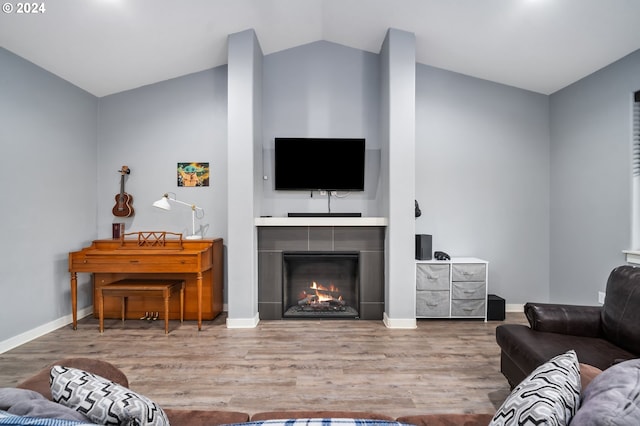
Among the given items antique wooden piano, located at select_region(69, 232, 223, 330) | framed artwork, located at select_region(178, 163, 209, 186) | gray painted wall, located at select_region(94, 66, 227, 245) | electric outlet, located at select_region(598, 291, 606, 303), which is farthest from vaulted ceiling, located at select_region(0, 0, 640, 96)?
electric outlet, located at select_region(598, 291, 606, 303)

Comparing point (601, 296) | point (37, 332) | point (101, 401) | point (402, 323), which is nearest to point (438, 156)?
point (402, 323)

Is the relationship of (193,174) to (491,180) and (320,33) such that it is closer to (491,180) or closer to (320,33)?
(320,33)

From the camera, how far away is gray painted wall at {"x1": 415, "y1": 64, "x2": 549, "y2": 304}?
13.5 ft

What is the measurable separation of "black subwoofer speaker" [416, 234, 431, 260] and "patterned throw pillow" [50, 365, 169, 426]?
10.6 feet

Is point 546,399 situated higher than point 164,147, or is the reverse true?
point 164,147

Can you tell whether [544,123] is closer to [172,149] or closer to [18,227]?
[172,149]

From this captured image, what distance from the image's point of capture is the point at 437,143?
4145 mm

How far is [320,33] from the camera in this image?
4.01 meters

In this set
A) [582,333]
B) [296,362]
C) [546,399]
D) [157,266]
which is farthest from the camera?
[157,266]

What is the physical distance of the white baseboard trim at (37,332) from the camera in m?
2.94

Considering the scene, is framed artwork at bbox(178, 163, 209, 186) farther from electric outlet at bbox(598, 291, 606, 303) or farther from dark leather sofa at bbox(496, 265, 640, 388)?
electric outlet at bbox(598, 291, 606, 303)

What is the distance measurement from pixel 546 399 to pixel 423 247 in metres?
2.99

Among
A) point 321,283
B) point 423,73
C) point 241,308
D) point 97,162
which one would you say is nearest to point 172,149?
point 97,162

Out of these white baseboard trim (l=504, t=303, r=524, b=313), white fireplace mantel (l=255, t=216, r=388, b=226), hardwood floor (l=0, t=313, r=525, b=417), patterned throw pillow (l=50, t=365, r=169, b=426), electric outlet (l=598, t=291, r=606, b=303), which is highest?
white fireplace mantel (l=255, t=216, r=388, b=226)
